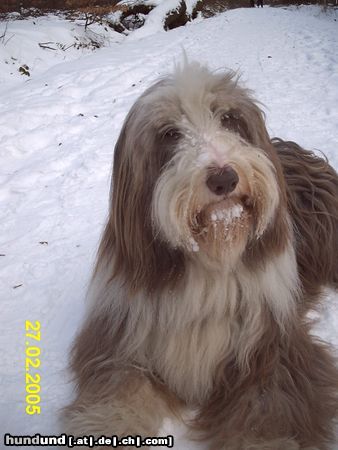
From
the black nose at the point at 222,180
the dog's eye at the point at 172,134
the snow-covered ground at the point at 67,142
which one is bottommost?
the snow-covered ground at the point at 67,142

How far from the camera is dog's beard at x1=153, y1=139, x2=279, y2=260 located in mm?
1839

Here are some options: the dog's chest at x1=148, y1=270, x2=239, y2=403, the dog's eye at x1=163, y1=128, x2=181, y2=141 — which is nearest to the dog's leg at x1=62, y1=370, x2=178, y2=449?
the dog's chest at x1=148, y1=270, x2=239, y2=403

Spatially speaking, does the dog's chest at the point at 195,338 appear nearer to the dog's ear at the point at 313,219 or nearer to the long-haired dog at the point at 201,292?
the long-haired dog at the point at 201,292

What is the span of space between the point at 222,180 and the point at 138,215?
457 millimetres

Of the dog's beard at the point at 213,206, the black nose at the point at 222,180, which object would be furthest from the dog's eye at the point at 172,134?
the black nose at the point at 222,180

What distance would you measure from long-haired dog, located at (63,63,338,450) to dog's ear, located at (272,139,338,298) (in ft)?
2.04

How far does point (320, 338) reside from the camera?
264 centimetres

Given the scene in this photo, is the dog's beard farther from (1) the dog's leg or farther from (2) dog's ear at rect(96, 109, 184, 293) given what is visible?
(1) the dog's leg

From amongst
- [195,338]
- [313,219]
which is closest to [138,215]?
[195,338]

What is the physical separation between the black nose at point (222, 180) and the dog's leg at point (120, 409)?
1.06m

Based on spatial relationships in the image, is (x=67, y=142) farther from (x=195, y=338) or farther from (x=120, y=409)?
(x=120, y=409)

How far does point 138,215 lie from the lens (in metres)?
2.05

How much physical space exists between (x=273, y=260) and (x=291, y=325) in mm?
390

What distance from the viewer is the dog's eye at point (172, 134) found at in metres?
2.02
